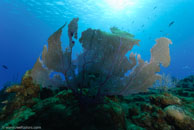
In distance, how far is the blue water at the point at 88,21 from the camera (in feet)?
84.4

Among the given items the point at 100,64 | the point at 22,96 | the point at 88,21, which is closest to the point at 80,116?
the point at 100,64

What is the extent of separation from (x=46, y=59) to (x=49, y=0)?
85.5 ft

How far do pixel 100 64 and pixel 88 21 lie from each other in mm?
34382

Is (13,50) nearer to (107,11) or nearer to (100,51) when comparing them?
(107,11)

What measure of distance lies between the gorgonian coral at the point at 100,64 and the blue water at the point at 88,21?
0.35m

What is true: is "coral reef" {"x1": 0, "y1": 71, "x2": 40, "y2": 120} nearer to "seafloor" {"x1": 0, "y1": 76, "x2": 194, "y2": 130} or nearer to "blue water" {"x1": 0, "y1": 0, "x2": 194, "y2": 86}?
"seafloor" {"x1": 0, "y1": 76, "x2": 194, "y2": 130}

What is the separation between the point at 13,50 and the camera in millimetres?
117875

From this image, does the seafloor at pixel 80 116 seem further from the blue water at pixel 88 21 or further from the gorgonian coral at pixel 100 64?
the blue water at pixel 88 21

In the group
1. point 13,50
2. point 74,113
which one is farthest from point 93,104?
point 13,50

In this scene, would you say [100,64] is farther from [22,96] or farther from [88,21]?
[88,21]

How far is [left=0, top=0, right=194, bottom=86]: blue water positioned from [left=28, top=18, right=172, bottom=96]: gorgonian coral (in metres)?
0.35

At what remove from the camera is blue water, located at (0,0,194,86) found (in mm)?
25719

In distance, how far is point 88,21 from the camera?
112 ft

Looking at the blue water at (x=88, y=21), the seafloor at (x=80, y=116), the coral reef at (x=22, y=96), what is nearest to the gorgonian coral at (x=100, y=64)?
the blue water at (x=88, y=21)
